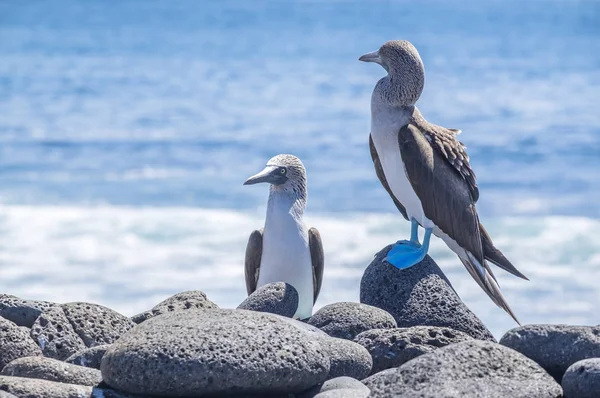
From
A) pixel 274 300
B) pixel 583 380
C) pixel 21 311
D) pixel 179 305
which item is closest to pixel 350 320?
pixel 274 300

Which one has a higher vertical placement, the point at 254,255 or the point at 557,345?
the point at 254,255

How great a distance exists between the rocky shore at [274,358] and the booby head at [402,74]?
1446mm

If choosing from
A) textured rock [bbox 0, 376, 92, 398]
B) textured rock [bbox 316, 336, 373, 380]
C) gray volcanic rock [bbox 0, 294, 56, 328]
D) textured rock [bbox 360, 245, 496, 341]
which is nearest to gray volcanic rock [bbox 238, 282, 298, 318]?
textured rock [bbox 360, 245, 496, 341]

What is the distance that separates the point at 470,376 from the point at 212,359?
3.56ft

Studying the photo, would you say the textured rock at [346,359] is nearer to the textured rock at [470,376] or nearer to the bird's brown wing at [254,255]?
the textured rock at [470,376]

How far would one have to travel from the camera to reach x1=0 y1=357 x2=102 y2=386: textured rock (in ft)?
17.4

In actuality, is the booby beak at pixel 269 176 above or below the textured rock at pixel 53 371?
above

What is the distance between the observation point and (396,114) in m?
7.16

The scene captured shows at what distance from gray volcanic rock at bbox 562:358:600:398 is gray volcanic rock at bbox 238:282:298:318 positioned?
2094mm

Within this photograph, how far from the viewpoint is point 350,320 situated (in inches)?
254

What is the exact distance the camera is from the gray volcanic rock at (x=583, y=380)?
4797 mm

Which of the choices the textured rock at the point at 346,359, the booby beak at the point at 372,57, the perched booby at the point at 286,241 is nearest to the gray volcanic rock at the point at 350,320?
the textured rock at the point at 346,359

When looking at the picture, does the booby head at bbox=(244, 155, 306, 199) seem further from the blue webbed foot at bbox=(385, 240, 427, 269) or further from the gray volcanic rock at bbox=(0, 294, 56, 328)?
the gray volcanic rock at bbox=(0, 294, 56, 328)

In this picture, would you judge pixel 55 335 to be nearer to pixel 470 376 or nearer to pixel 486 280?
pixel 470 376
